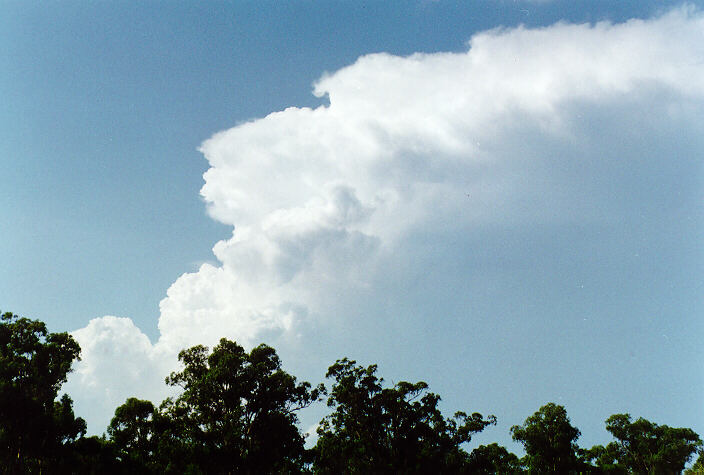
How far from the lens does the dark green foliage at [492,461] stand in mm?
56031

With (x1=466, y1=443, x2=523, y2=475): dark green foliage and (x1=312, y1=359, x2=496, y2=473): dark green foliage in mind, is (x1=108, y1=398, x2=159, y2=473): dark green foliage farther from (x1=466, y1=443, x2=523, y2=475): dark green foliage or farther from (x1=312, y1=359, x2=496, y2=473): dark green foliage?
(x1=466, y1=443, x2=523, y2=475): dark green foliage

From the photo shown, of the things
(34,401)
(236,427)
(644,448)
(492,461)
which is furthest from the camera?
(644,448)

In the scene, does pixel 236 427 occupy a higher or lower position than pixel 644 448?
lower

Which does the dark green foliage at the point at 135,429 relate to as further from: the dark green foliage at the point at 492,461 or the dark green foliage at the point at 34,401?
the dark green foliage at the point at 492,461

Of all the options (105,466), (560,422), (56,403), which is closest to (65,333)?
(56,403)

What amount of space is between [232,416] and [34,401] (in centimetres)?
1553

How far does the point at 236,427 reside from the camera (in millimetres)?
42875

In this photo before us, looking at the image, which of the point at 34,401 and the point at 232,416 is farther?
the point at 232,416

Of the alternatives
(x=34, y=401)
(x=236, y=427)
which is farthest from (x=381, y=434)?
(x=34, y=401)

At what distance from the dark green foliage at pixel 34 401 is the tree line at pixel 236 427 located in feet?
0.22

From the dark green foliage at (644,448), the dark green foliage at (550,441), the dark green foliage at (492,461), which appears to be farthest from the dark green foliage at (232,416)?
the dark green foliage at (644,448)

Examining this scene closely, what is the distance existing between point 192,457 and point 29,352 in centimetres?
1474

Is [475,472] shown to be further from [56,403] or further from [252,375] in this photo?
[56,403]

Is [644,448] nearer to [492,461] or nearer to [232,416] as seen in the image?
[492,461]
